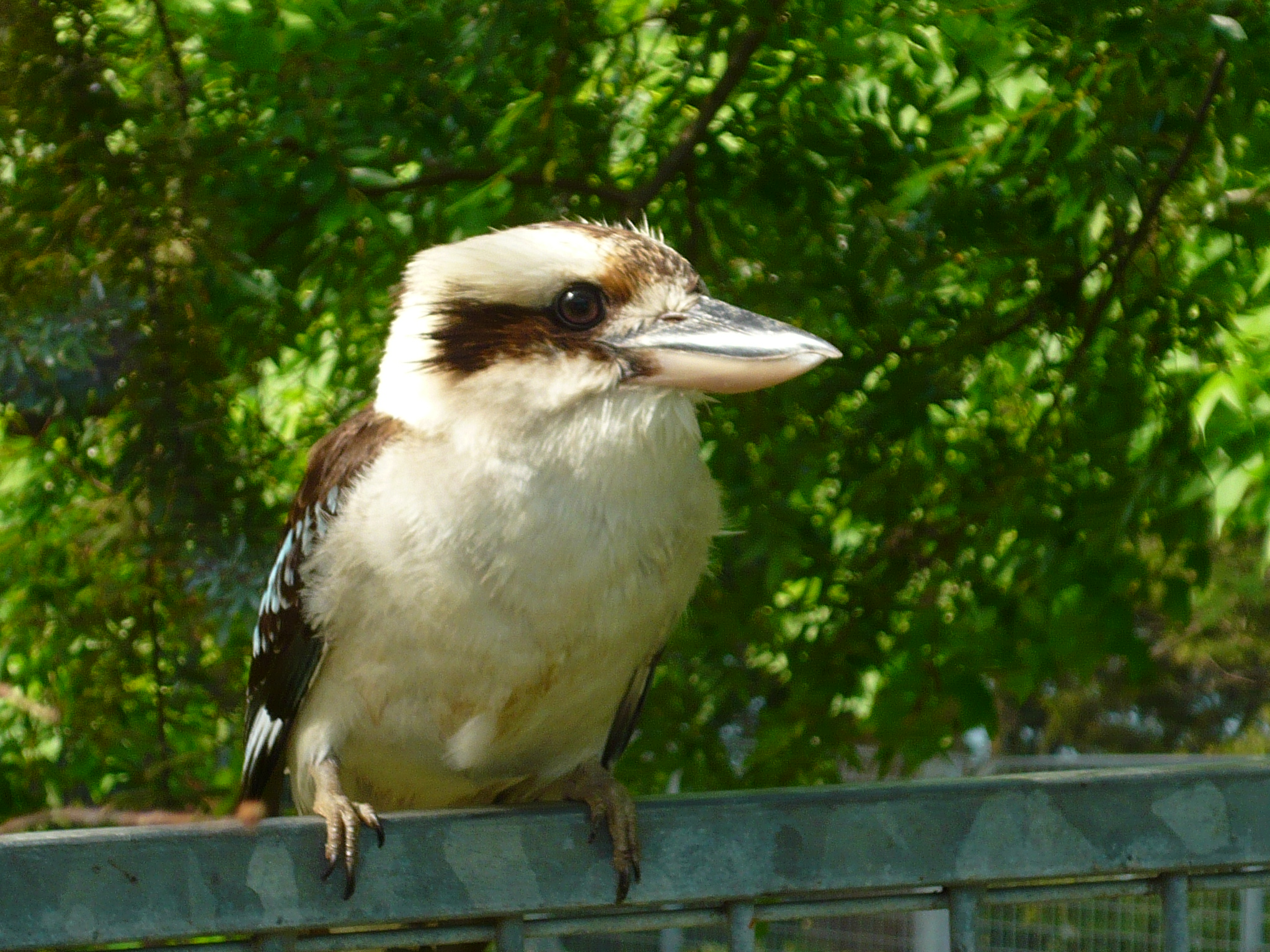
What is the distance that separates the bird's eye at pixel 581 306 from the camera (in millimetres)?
1873

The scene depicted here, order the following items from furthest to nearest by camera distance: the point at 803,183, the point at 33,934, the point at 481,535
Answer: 1. the point at 803,183
2. the point at 481,535
3. the point at 33,934

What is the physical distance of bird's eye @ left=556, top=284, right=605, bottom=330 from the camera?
187 cm

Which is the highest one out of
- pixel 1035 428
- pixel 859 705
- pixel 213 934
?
pixel 213 934

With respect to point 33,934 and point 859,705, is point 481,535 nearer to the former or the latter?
point 33,934

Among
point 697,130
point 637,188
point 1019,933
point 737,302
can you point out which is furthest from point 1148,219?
point 1019,933

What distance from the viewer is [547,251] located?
1.92 metres

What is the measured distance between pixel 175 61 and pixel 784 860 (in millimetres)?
1912

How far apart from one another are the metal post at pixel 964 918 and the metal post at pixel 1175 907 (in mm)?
179

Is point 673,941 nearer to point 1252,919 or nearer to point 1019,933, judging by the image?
point 1019,933

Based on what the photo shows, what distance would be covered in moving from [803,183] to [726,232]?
19 cm

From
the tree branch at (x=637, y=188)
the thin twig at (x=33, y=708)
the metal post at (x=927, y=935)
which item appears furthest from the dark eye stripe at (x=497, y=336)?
the metal post at (x=927, y=935)

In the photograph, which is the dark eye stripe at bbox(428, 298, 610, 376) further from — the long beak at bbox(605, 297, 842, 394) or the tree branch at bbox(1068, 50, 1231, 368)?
the tree branch at bbox(1068, 50, 1231, 368)

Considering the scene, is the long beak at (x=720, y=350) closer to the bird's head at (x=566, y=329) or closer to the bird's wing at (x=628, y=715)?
the bird's head at (x=566, y=329)

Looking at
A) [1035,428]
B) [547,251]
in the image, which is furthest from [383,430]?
[1035,428]
